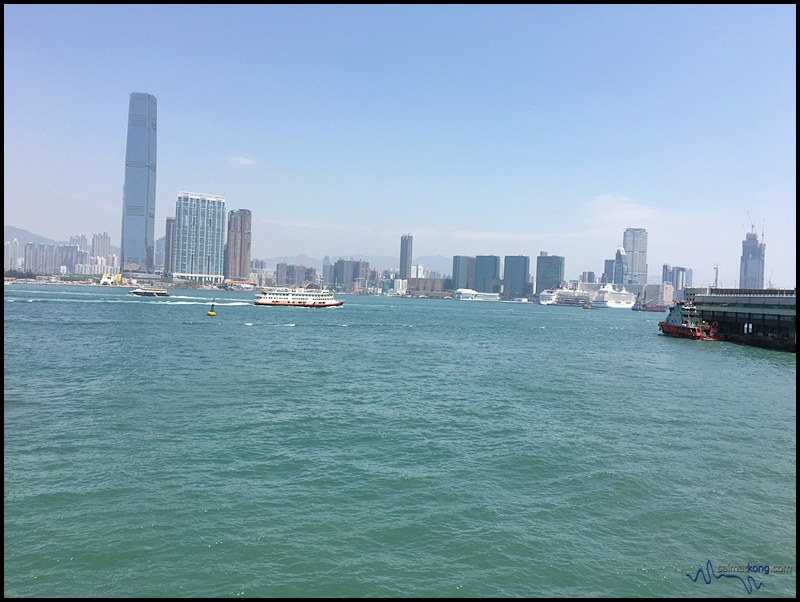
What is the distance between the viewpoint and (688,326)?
6200 centimetres

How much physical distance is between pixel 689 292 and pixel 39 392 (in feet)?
264

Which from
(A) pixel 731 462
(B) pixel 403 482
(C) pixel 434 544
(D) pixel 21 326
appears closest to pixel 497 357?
(A) pixel 731 462

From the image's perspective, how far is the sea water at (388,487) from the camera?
966cm

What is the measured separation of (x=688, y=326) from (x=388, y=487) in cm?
5986

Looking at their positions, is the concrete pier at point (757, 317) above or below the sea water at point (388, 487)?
above

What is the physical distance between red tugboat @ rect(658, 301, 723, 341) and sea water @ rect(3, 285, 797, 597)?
3368cm

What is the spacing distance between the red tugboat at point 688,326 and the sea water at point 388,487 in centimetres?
3368
